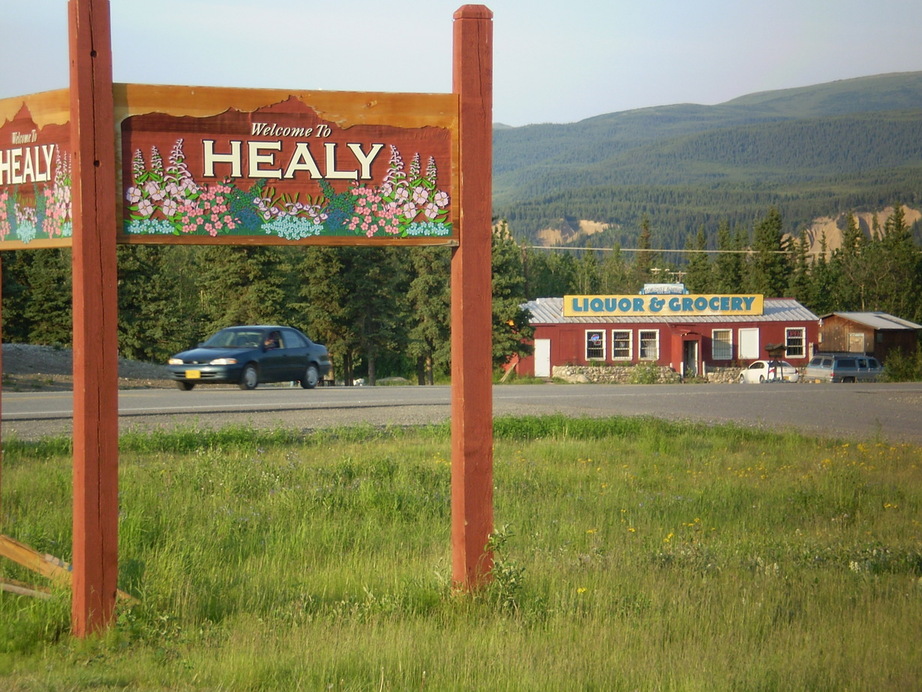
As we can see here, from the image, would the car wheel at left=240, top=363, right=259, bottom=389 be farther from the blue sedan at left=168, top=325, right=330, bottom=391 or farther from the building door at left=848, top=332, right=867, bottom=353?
the building door at left=848, top=332, right=867, bottom=353

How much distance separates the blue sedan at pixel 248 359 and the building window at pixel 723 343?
4122 cm

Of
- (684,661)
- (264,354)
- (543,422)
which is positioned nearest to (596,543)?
(684,661)

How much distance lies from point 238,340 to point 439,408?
633 cm

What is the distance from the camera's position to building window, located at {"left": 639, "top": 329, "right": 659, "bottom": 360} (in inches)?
2352

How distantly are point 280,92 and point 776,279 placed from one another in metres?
90.5

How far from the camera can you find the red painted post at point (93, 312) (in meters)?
5.02

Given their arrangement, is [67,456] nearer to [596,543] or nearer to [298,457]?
[298,457]

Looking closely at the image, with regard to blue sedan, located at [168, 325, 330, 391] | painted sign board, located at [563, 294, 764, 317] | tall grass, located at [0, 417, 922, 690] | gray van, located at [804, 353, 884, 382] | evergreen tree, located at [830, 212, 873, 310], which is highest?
evergreen tree, located at [830, 212, 873, 310]

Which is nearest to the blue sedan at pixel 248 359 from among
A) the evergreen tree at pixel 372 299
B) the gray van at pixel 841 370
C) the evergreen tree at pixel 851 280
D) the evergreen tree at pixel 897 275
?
the evergreen tree at pixel 372 299

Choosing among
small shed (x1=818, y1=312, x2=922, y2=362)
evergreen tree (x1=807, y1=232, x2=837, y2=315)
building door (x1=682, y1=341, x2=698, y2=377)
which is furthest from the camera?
evergreen tree (x1=807, y1=232, x2=837, y2=315)

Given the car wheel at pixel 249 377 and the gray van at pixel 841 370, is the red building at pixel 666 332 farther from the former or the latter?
the car wheel at pixel 249 377

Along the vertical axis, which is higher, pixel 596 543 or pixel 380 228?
pixel 380 228

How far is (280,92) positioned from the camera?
541 centimetres

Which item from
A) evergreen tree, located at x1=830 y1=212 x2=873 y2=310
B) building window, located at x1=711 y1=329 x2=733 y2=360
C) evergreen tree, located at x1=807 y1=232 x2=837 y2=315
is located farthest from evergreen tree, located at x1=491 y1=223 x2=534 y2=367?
evergreen tree, located at x1=830 y1=212 x2=873 y2=310
